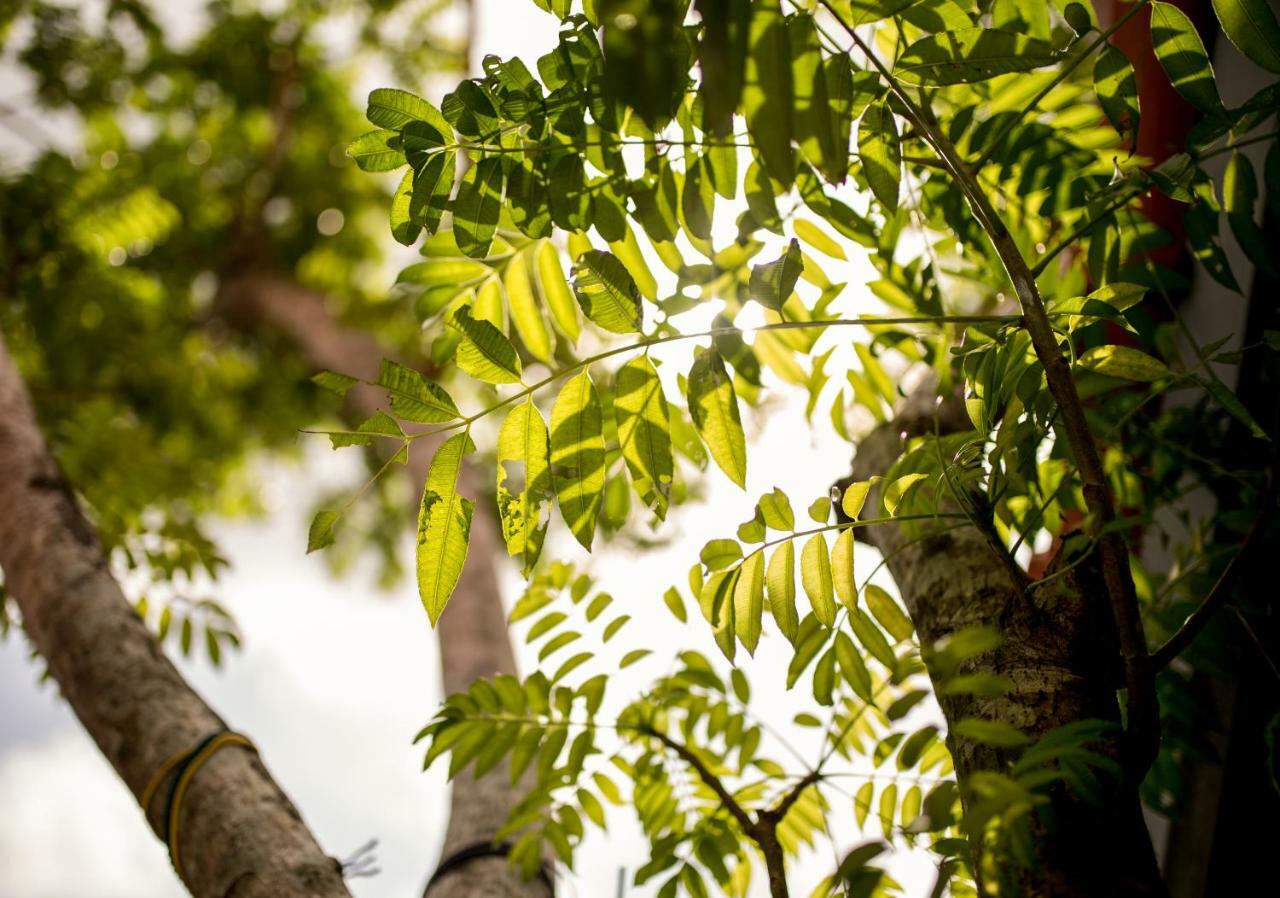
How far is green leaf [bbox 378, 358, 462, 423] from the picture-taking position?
863 mm

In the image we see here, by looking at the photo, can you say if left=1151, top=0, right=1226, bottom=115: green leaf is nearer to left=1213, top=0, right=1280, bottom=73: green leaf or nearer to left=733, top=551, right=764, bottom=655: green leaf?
left=1213, top=0, right=1280, bottom=73: green leaf

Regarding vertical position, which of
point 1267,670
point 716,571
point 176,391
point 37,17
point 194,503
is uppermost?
point 37,17

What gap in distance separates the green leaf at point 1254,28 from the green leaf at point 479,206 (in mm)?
746

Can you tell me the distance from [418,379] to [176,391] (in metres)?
5.15

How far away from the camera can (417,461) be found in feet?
11.0

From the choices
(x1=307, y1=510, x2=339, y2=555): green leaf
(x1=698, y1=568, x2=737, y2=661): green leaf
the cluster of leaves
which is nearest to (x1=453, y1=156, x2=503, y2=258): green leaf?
the cluster of leaves

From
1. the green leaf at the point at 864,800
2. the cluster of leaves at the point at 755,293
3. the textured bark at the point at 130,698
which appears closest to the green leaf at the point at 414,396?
the cluster of leaves at the point at 755,293

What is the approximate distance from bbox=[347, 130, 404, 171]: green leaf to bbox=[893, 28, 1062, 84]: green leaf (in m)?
0.52

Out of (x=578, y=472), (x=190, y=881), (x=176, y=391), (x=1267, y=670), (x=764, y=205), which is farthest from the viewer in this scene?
(x=176, y=391)

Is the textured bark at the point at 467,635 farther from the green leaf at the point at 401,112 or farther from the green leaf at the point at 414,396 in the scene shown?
the green leaf at the point at 401,112

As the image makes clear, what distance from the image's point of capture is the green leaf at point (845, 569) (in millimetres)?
896

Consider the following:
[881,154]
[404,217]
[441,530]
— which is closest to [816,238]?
[881,154]

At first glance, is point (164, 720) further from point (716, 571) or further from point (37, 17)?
point (37, 17)

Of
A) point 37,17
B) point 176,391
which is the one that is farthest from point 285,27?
point 176,391
